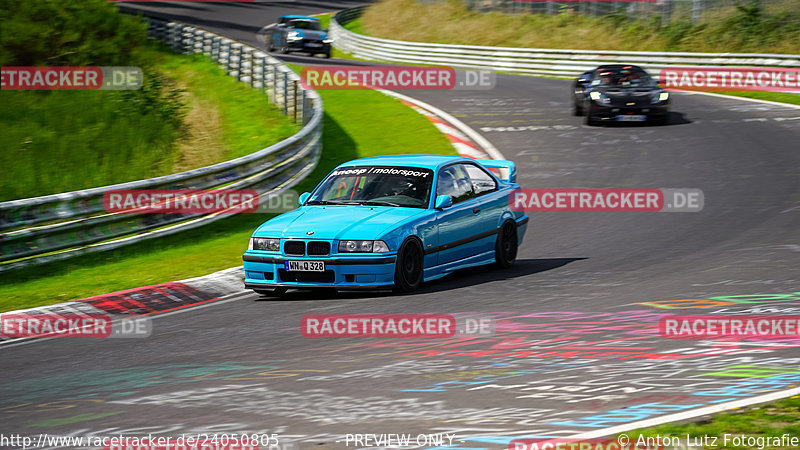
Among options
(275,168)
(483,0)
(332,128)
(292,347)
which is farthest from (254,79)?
(483,0)

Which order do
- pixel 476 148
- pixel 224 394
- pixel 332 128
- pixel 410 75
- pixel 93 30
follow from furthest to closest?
1. pixel 410 75
2. pixel 93 30
3. pixel 332 128
4. pixel 476 148
5. pixel 224 394

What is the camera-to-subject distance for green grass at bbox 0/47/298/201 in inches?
762

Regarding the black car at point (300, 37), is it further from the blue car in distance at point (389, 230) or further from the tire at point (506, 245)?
the tire at point (506, 245)

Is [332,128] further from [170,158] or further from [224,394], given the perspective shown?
[224,394]

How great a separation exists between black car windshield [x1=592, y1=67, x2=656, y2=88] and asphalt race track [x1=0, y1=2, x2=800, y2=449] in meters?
9.30

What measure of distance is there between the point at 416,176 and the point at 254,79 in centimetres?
1726

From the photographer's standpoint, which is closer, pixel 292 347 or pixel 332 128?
pixel 292 347

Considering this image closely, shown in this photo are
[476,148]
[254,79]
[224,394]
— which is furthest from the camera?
[254,79]

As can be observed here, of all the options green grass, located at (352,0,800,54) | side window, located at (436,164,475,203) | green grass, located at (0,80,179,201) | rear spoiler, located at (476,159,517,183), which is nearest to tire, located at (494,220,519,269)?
side window, located at (436,164,475,203)

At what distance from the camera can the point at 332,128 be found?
23281 millimetres

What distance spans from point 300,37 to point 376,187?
31708 millimetres

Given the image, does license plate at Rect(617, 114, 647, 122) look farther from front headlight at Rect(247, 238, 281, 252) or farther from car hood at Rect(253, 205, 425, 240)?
front headlight at Rect(247, 238, 281, 252)

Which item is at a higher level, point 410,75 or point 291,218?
point 291,218

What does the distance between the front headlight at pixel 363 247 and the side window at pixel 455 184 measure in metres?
1.34
